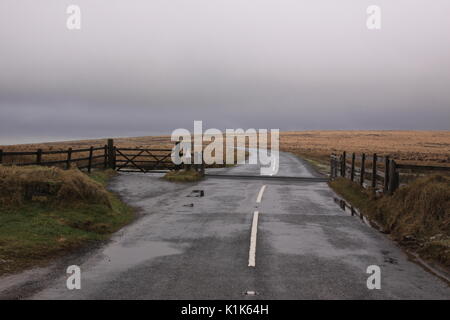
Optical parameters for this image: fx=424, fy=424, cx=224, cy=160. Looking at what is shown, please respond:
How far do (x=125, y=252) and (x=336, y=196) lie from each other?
12.5 m

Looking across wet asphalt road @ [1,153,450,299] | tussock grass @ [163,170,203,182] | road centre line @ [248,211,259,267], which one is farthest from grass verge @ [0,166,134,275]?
tussock grass @ [163,170,203,182]

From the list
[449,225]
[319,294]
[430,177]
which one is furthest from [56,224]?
[430,177]

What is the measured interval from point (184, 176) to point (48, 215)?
14.0 metres

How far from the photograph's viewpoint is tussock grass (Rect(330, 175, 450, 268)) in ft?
29.9

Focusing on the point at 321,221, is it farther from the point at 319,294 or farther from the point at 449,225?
the point at 319,294

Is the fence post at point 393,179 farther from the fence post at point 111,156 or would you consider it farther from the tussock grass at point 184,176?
the fence post at point 111,156

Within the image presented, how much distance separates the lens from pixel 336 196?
1916 centimetres

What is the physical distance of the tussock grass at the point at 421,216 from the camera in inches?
359

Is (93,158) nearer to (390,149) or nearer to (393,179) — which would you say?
(393,179)

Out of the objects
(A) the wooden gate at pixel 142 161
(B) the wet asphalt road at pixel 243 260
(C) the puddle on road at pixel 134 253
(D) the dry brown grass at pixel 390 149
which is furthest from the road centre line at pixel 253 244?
(D) the dry brown grass at pixel 390 149

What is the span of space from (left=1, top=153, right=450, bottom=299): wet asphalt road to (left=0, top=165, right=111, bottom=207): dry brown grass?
1.87 metres

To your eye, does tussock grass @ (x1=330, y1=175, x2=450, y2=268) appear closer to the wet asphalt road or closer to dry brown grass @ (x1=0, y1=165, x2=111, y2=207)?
the wet asphalt road

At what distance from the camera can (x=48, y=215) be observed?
37.7ft

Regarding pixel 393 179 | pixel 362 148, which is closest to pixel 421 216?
pixel 393 179
